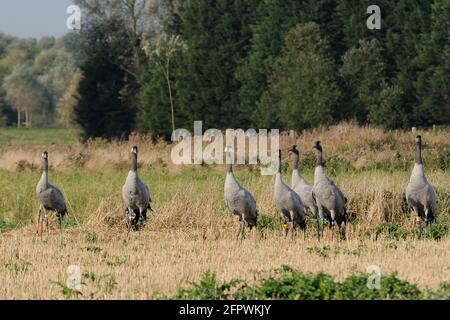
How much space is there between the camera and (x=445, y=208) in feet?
64.9

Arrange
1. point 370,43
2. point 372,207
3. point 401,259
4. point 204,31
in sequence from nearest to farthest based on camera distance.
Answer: point 401,259
point 372,207
point 370,43
point 204,31

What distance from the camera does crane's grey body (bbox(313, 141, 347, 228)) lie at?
17.0 m

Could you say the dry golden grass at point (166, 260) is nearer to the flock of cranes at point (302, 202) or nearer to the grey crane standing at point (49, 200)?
the flock of cranes at point (302, 202)

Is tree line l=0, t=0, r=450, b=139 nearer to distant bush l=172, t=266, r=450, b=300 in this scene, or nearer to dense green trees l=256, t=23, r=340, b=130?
dense green trees l=256, t=23, r=340, b=130

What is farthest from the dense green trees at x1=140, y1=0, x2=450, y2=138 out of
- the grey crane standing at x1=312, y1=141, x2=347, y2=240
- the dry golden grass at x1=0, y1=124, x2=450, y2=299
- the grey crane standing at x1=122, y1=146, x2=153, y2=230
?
the grey crane standing at x1=312, y1=141, x2=347, y2=240

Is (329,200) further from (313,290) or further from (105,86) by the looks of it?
(105,86)

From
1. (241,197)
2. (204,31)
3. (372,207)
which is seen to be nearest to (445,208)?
(372,207)

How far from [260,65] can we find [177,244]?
3733 cm

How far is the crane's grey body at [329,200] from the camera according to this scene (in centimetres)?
1697

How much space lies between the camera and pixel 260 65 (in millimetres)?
52938

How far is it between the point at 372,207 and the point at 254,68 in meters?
35.0

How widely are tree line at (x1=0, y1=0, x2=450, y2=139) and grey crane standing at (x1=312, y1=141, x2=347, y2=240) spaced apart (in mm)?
29520

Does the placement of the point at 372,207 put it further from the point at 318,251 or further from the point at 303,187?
the point at 318,251

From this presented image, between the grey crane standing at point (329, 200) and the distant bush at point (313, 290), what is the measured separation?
6041 millimetres
